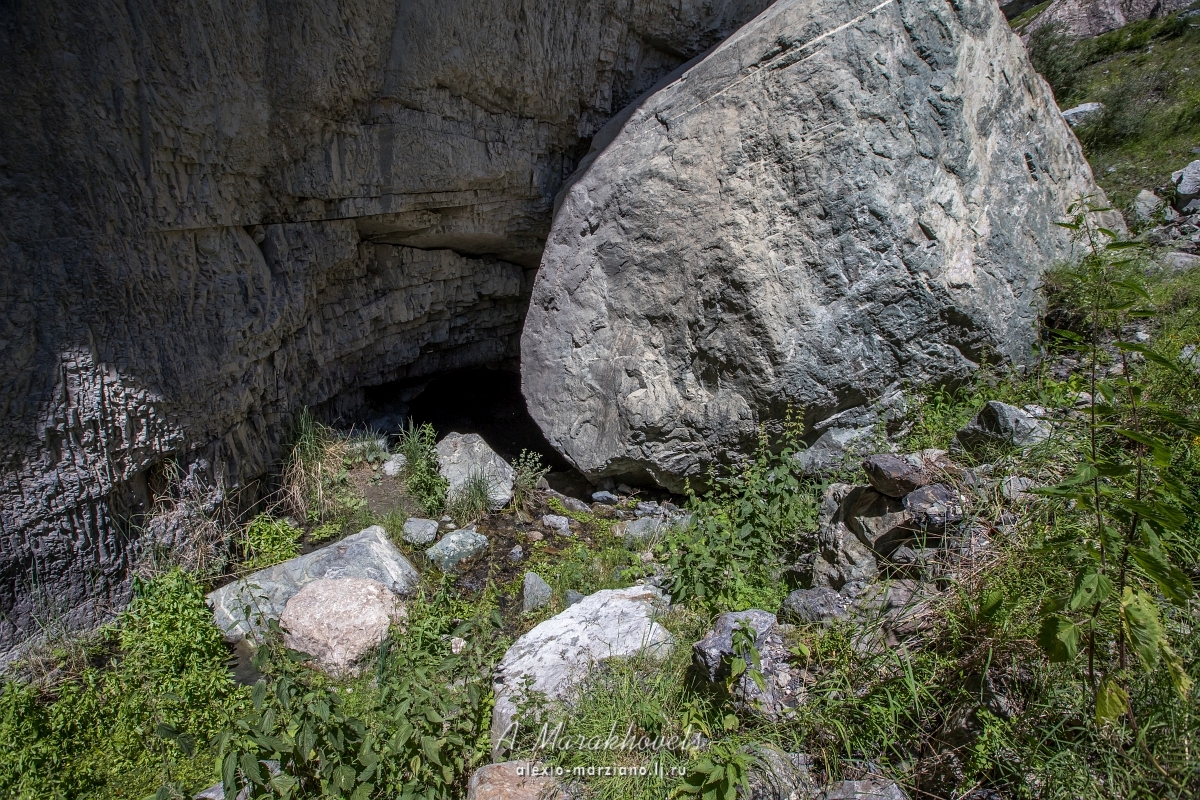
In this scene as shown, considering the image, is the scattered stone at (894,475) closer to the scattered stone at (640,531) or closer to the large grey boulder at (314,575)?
the scattered stone at (640,531)

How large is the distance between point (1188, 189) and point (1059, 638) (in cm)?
469

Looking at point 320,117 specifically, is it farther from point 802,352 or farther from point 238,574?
point 802,352

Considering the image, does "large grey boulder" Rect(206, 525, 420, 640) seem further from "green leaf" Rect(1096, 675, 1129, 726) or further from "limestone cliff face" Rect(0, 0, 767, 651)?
"green leaf" Rect(1096, 675, 1129, 726)

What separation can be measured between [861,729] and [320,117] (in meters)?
4.15

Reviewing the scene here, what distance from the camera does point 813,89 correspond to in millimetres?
3543

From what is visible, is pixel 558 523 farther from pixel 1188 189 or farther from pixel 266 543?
pixel 1188 189

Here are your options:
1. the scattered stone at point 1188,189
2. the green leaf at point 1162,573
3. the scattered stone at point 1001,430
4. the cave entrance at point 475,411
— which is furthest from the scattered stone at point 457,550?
the scattered stone at point 1188,189

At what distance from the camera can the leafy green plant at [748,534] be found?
10.2 feet

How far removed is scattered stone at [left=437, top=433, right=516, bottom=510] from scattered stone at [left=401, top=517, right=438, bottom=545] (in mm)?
325

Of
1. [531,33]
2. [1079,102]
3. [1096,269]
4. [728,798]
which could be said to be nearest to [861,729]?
[728,798]

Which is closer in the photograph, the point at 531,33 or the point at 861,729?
the point at 861,729

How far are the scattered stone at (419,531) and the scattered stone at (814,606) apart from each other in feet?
7.50

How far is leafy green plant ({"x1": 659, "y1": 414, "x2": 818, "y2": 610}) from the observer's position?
3121 mm

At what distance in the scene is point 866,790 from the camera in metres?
1.95
